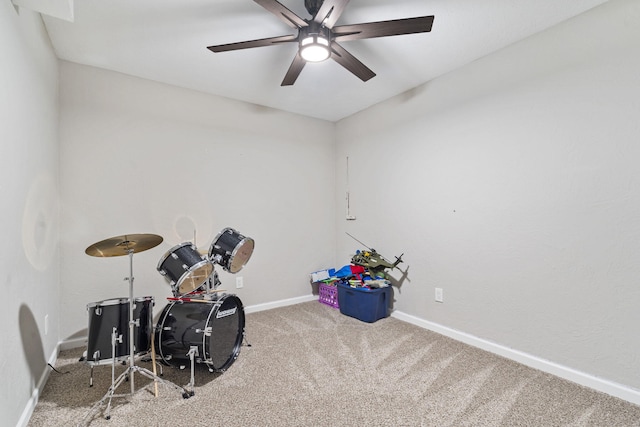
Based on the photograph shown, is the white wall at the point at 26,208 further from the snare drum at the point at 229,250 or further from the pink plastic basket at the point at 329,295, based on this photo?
the pink plastic basket at the point at 329,295

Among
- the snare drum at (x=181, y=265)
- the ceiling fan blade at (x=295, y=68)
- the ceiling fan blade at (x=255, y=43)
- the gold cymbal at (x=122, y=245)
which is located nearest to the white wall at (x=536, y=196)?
the ceiling fan blade at (x=295, y=68)

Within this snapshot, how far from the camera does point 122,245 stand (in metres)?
1.77

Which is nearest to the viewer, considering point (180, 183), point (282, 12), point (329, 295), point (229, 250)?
point (282, 12)

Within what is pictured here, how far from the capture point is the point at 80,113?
2.57m

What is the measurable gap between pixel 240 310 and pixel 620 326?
7.89 feet

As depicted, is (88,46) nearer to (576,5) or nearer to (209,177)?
(209,177)

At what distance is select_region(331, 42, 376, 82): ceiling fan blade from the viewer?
1954 millimetres

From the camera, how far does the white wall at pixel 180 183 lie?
2562 mm

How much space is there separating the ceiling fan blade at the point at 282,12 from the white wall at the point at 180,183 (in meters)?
1.76

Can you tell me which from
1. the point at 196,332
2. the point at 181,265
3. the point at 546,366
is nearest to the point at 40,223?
the point at 181,265

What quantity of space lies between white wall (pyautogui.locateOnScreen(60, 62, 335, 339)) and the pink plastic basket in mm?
214

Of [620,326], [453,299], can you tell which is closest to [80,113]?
[453,299]

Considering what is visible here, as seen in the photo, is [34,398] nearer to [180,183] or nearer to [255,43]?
[180,183]

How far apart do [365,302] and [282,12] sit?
249cm
